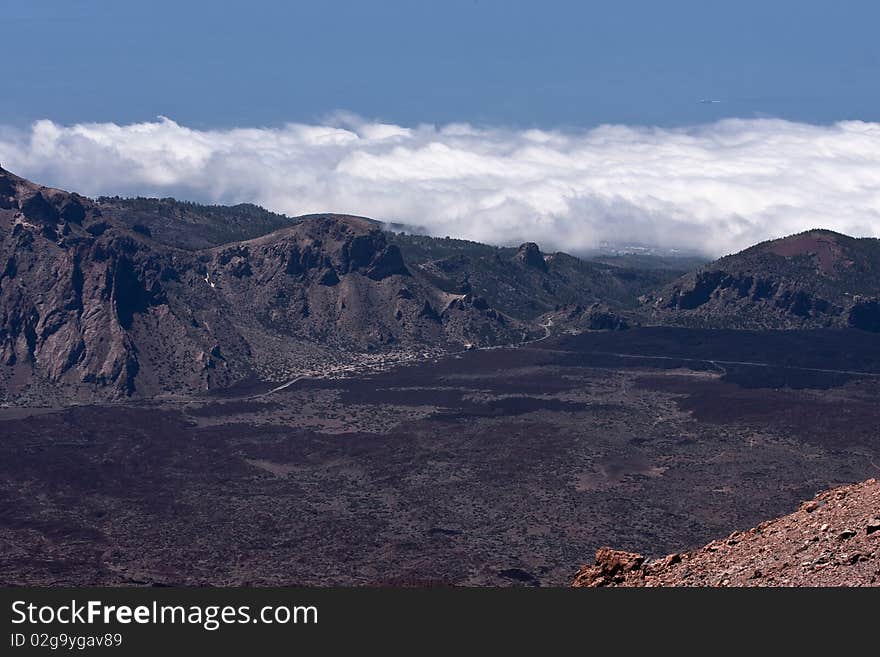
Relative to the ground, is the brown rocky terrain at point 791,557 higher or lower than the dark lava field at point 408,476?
higher

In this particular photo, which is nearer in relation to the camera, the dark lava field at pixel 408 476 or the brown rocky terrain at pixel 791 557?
the brown rocky terrain at pixel 791 557

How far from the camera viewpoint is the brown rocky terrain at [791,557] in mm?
32594

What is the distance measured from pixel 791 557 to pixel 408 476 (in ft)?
285

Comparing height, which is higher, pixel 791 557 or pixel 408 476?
pixel 791 557

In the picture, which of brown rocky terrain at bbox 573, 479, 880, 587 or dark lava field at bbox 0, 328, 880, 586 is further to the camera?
dark lava field at bbox 0, 328, 880, 586

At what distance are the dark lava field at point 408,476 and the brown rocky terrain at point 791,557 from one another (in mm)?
43856

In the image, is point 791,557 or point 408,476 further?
point 408,476

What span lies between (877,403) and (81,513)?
373ft

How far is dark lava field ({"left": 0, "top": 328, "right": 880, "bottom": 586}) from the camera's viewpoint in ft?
294

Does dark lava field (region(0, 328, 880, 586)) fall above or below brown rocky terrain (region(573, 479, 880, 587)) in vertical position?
below

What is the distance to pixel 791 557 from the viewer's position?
3466cm

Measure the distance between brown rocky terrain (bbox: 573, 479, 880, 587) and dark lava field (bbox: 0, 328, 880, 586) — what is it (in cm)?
4386

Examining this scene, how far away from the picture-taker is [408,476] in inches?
4727

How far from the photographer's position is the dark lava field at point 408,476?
89.6 meters
